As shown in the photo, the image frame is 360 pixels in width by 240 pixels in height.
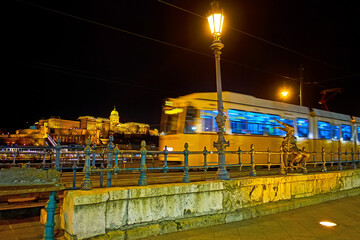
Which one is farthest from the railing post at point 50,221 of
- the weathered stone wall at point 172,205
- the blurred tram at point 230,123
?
the blurred tram at point 230,123

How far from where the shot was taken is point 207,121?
1341 cm

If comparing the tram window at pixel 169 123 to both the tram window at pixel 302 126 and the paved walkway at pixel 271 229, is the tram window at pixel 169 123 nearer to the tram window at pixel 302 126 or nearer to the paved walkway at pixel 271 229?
the paved walkway at pixel 271 229

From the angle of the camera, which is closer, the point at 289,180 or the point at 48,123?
the point at 289,180

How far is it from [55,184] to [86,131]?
4262 inches

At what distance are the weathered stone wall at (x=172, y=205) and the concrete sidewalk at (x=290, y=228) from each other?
0.78ft

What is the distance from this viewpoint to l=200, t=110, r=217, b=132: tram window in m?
13.3

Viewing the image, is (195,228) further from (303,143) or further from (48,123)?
(48,123)

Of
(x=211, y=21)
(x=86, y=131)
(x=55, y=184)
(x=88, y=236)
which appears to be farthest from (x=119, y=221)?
(x=86, y=131)

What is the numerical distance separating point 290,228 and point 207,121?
24.5ft

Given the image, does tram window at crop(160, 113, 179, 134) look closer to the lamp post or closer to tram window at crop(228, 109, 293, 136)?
tram window at crop(228, 109, 293, 136)

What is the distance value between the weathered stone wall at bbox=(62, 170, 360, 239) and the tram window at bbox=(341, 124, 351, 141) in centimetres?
1346

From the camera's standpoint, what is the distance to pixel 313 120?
17703 millimetres

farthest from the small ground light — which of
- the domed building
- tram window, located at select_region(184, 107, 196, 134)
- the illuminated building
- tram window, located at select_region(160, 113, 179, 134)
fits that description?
the domed building

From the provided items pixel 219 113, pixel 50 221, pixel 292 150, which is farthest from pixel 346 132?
pixel 50 221
